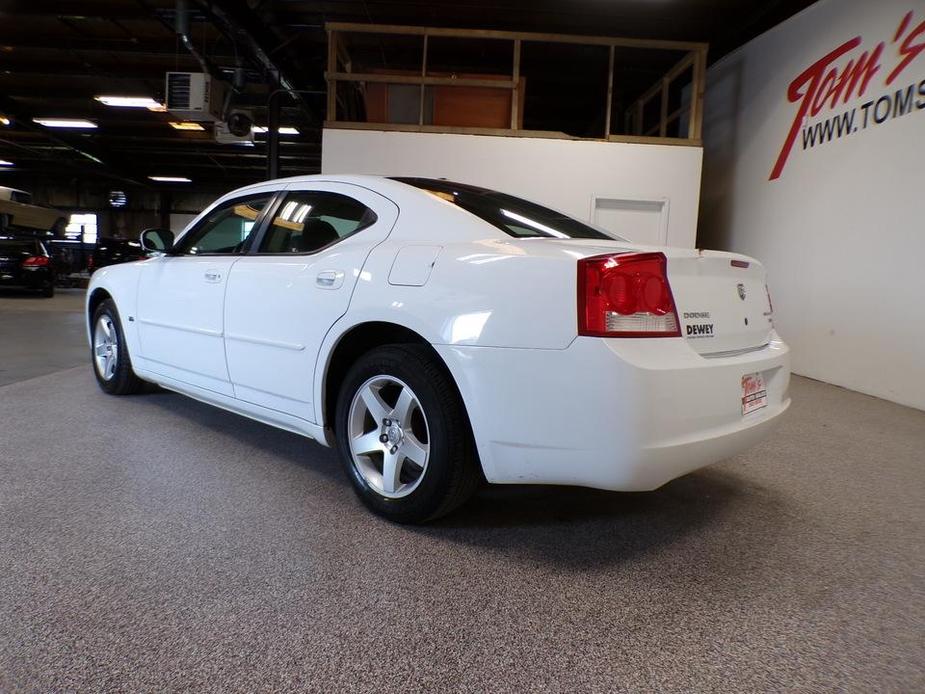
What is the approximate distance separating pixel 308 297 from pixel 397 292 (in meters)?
0.51

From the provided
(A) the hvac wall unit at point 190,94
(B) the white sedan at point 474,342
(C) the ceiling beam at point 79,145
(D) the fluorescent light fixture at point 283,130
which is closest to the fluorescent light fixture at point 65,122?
(C) the ceiling beam at point 79,145

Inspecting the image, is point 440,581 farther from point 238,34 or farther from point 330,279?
point 238,34

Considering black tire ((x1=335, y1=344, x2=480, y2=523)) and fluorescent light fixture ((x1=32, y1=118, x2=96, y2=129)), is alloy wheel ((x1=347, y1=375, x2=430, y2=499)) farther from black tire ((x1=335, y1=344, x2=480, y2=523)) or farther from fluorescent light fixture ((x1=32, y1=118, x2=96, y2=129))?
fluorescent light fixture ((x1=32, y1=118, x2=96, y2=129))

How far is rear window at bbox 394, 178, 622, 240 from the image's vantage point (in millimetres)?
2258

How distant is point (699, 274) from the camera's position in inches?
76.8

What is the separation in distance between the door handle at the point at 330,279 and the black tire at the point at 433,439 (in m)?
0.32

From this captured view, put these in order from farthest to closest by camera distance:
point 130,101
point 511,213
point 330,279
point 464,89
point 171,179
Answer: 1. point 171,179
2. point 130,101
3. point 464,89
4. point 511,213
5. point 330,279

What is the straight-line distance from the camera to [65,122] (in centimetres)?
1602

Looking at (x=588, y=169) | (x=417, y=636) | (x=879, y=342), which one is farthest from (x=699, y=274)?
(x=588, y=169)

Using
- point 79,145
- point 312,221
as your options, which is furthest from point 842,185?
point 79,145

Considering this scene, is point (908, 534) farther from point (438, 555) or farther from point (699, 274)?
point (438, 555)

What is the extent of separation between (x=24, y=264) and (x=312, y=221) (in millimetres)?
13683

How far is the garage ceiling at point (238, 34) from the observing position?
824 centimetres

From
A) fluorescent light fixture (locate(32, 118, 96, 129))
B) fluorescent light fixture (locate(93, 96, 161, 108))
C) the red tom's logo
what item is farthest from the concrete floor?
fluorescent light fixture (locate(32, 118, 96, 129))
